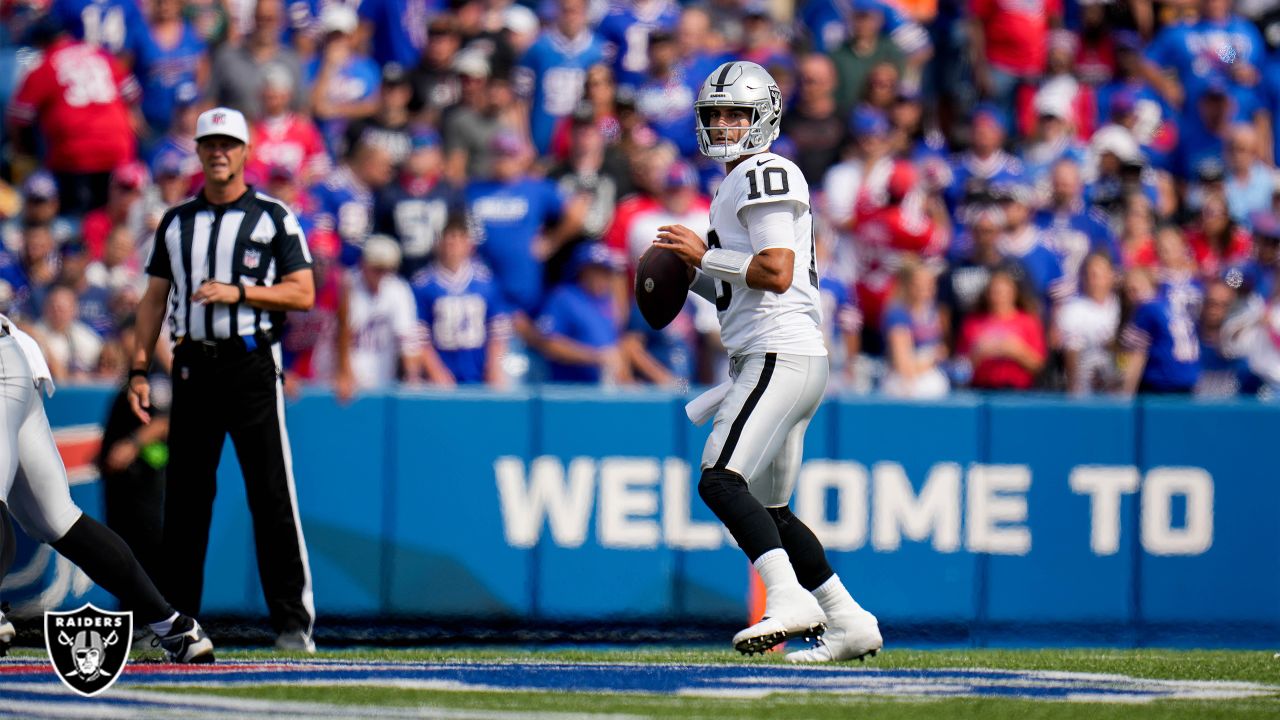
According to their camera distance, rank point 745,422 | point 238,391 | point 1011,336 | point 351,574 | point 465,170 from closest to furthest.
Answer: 1. point 745,422
2. point 238,391
3. point 351,574
4. point 1011,336
5. point 465,170

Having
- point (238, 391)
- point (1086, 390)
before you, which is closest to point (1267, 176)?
point (1086, 390)

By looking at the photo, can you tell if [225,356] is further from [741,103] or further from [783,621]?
[783,621]

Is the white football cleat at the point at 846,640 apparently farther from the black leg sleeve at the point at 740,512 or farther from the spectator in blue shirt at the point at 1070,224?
the spectator in blue shirt at the point at 1070,224

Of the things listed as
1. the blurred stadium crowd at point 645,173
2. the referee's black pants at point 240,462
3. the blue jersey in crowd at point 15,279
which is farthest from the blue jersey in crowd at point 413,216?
the referee's black pants at point 240,462

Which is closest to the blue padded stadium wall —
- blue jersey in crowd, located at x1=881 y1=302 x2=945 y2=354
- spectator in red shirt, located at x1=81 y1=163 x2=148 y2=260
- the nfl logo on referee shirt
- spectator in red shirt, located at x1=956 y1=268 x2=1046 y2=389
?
spectator in red shirt, located at x1=956 y1=268 x2=1046 y2=389

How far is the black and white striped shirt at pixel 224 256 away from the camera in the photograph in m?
7.31

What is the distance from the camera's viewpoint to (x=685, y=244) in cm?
623

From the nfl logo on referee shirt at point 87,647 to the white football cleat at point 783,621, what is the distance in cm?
185

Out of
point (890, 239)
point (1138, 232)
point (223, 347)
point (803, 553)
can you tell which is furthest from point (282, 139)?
point (803, 553)

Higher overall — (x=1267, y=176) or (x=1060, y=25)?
(x=1060, y=25)

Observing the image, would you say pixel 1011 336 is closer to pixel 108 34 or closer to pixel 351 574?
pixel 351 574

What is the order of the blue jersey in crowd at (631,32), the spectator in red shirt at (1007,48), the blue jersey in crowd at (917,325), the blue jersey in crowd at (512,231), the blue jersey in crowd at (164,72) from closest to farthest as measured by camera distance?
the blue jersey in crowd at (917,325) → the blue jersey in crowd at (512,231) → the blue jersey in crowd at (164,72) → the blue jersey in crowd at (631,32) → the spectator in red shirt at (1007,48)

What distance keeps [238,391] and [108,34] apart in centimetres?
593

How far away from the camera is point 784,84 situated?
12414 millimetres
